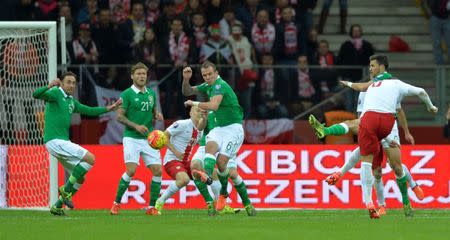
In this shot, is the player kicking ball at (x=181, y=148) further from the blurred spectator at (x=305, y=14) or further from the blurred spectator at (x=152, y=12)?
the blurred spectator at (x=305, y=14)

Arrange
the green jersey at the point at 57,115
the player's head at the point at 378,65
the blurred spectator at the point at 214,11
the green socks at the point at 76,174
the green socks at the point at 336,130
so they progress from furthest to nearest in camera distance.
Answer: the blurred spectator at the point at 214,11 < the green jersey at the point at 57,115 < the green socks at the point at 76,174 < the green socks at the point at 336,130 < the player's head at the point at 378,65

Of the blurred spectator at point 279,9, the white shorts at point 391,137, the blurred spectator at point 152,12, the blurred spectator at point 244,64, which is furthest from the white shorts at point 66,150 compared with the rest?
the blurred spectator at point 279,9

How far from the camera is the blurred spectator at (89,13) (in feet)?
83.3

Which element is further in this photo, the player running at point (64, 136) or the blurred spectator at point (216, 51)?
the blurred spectator at point (216, 51)

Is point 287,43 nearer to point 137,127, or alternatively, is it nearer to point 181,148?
point 181,148

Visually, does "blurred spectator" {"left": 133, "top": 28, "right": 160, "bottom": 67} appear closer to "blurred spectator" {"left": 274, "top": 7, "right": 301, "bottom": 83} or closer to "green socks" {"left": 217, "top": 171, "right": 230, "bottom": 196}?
"blurred spectator" {"left": 274, "top": 7, "right": 301, "bottom": 83}

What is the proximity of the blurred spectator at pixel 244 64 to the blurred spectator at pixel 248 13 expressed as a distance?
31.3 inches

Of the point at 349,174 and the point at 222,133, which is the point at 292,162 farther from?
the point at 222,133

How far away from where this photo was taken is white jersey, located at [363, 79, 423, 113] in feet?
57.5

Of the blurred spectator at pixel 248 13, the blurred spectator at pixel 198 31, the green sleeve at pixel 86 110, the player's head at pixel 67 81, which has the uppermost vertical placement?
the blurred spectator at pixel 248 13

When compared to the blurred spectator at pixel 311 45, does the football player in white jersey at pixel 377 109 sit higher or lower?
lower

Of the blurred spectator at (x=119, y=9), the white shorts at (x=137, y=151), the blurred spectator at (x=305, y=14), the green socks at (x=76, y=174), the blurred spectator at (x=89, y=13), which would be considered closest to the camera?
the green socks at (x=76, y=174)

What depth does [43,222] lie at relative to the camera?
16641 mm

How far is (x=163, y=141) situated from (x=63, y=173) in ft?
12.4
